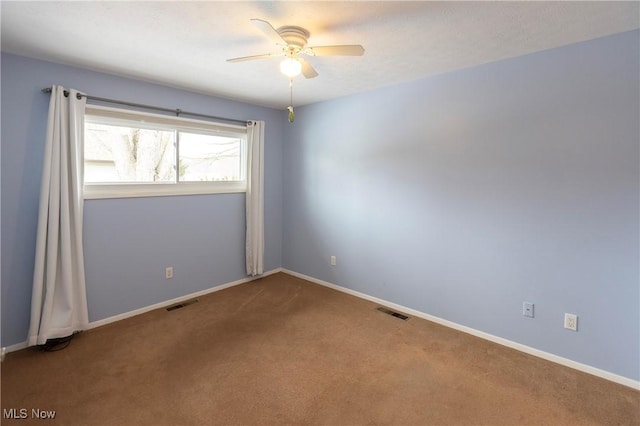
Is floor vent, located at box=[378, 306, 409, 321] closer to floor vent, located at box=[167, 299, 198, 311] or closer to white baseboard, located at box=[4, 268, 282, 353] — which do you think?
white baseboard, located at box=[4, 268, 282, 353]

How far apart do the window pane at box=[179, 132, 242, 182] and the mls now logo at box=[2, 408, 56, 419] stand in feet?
7.53

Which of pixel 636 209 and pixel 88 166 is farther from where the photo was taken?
pixel 88 166

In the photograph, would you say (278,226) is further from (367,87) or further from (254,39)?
(254,39)

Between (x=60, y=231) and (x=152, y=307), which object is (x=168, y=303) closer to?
(x=152, y=307)

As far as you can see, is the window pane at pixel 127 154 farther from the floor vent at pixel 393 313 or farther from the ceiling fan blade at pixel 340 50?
the floor vent at pixel 393 313

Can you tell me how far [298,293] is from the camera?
3.75 m

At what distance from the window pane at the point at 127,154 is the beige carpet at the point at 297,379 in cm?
144

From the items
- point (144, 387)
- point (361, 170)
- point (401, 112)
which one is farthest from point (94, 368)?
point (401, 112)

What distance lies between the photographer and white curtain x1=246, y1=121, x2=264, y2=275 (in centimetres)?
394

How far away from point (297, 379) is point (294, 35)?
7.57 ft

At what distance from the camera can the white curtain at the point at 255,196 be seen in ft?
12.9

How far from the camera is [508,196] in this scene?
2551 millimetres

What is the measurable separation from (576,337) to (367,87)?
9.31 ft

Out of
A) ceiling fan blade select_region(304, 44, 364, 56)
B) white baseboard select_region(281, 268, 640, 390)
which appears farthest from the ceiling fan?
white baseboard select_region(281, 268, 640, 390)
